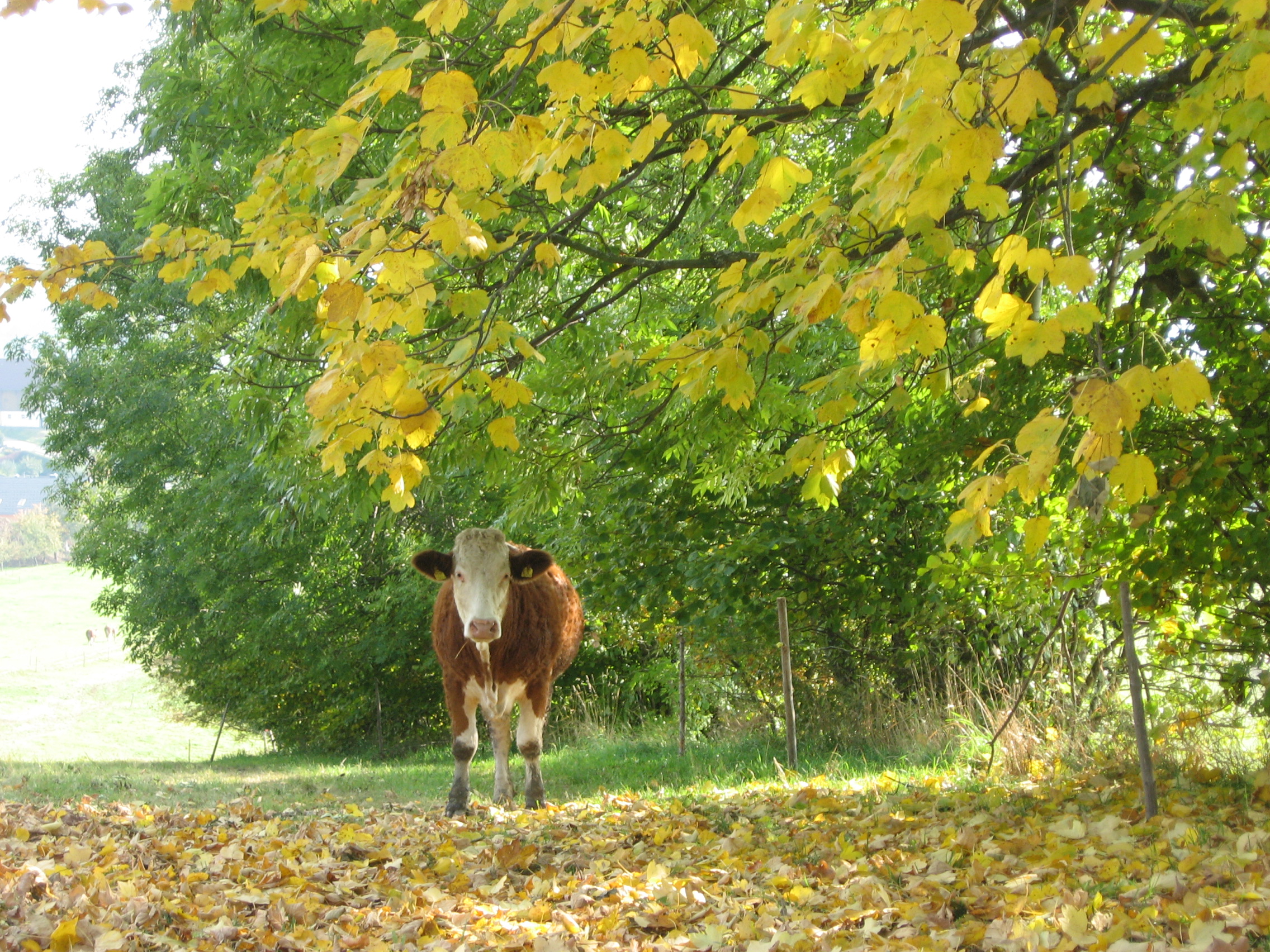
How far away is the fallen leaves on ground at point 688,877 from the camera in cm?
380

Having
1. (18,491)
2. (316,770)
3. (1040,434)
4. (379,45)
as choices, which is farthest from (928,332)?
(18,491)

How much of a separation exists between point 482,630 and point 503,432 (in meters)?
2.85

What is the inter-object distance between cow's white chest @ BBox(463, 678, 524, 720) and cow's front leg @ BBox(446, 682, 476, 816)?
0.18 feet

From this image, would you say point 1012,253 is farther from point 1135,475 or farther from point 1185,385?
point 1135,475

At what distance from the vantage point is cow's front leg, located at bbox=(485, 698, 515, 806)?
853 centimetres

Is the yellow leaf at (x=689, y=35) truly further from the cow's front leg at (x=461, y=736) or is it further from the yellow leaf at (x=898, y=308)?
the cow's front leg at (x=461, y=736)

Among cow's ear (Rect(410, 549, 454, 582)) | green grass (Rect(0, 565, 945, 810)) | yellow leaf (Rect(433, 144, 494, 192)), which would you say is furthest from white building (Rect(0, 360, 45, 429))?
yellow leaf (Rect(433, 144, 494, 192))

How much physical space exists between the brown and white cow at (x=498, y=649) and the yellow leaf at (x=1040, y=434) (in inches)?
206

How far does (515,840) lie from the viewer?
5902mm

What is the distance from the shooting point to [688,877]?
16.0 feet

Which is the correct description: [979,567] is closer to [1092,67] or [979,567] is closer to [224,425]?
[1092,67]

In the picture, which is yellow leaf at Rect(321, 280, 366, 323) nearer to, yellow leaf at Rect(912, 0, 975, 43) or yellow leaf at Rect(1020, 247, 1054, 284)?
yellow leaf at Rect(912, 0, 975, 43)

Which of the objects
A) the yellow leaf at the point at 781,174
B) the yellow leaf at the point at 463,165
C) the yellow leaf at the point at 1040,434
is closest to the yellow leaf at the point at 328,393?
the yellow leaf at the point at 463,165

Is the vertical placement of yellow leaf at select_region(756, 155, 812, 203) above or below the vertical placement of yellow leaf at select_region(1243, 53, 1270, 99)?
below
